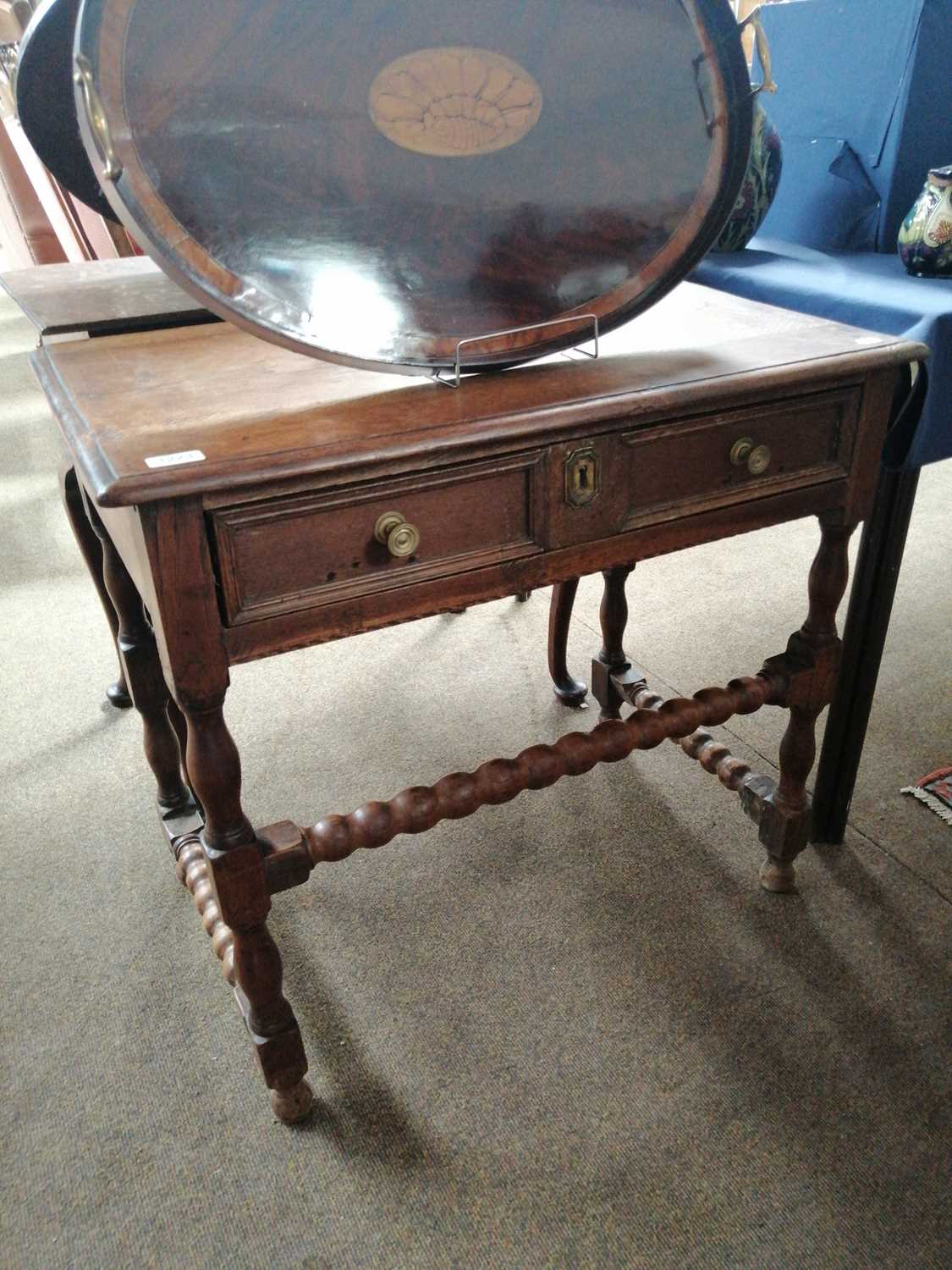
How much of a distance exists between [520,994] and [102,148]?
1223 mm

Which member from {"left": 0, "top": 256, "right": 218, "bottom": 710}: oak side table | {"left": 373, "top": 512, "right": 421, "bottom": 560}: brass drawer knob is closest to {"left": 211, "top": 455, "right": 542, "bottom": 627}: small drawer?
{"left": 373, "top": 512, "right": 421, "bottom": 560}: brass drawer knob

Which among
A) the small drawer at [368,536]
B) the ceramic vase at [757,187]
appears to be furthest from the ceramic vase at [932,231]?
the small drawer at [368,536]

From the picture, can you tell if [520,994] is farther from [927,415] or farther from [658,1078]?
[927,415]

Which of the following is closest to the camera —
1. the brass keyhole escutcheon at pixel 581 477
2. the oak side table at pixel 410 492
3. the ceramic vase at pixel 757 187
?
the oak side table at pixel 410 492

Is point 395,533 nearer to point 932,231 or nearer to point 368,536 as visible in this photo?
point 368,536

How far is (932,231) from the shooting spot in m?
1.44

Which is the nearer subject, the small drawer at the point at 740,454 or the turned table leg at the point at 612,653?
the small drawer at the point at 740,454

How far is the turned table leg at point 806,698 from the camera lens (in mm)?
1391

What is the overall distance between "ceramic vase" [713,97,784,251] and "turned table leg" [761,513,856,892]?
0.54 metres

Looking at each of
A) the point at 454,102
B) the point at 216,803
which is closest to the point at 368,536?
the point at 216,803

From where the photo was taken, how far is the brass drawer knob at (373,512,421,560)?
1020 millimetres

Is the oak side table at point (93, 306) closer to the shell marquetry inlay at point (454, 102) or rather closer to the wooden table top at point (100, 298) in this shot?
the wooden table top at point (100, 298)

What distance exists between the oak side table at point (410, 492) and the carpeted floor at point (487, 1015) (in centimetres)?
17

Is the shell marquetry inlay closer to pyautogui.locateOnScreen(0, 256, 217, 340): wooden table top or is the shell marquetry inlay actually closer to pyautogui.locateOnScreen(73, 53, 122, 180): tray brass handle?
pyautogui.locateOnScreen(73, 53, 122, 180): tray brass handle
